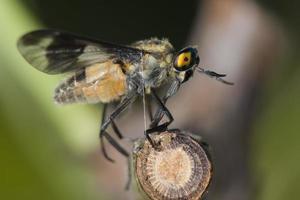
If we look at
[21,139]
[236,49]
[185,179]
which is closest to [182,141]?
[185,179]

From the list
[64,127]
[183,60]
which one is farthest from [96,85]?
[64,127]

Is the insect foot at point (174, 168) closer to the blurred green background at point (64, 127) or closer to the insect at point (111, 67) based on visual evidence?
the insect at point (111, 67)

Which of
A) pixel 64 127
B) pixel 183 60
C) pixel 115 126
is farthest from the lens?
pixel 64 127

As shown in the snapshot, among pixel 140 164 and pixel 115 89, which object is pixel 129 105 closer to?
pixel 115 89

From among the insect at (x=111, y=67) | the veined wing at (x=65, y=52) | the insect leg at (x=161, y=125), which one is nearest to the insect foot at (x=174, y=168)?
the insect leg at (x=161, y=125)

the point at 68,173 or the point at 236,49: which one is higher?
the point at 236,49

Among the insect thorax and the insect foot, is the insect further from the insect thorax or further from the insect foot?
the insect foot

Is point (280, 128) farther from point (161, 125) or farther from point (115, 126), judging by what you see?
point (161, 125)

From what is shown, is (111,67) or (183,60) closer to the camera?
(183,60)
